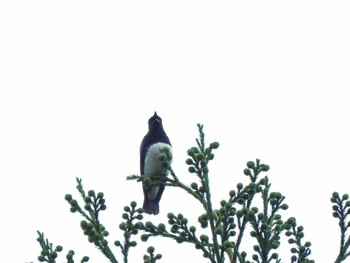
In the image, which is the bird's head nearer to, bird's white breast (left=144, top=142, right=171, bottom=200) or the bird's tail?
bird's white breast (left=144, top=142, right=171, bottom=200)

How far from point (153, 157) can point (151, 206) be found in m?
0.80

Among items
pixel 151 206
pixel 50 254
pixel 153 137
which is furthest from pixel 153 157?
pixel 50 254

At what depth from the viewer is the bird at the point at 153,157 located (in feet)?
32.2

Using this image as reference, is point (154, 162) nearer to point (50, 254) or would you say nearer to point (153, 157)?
point (153, 157)

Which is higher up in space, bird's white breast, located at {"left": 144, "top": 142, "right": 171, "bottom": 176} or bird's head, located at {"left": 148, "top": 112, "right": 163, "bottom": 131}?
bird's head, located at {"left": 148, "top": 112, "right": 163, "bottom": 131}

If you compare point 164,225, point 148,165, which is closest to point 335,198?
point 164,225

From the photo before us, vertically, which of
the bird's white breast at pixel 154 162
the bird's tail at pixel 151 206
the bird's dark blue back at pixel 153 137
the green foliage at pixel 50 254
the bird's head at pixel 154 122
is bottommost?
the green foliage at pixel 50 254

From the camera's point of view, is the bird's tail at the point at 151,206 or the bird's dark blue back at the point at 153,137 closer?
the bird's tail at the point at 151,206

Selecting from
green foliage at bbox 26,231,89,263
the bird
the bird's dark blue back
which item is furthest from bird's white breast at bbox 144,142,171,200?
green foliage at bbox 26,231,89,263

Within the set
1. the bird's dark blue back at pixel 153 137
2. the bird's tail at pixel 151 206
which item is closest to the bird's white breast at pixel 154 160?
the bird's dark blue back at pixel 153 137

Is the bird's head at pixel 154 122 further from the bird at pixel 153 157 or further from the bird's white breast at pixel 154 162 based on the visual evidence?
the bird's white breast at pixel 154 162

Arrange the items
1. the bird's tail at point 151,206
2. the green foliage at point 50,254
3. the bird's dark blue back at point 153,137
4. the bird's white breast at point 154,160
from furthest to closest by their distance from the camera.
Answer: the bird's dark blue back at point 153,137
the bird's tail at point 151,206
the bird's white breast at point 154,160
the green foliage at point 50,254

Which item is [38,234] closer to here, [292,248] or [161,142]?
[292,248]

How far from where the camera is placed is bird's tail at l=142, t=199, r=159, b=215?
32.5 feet
